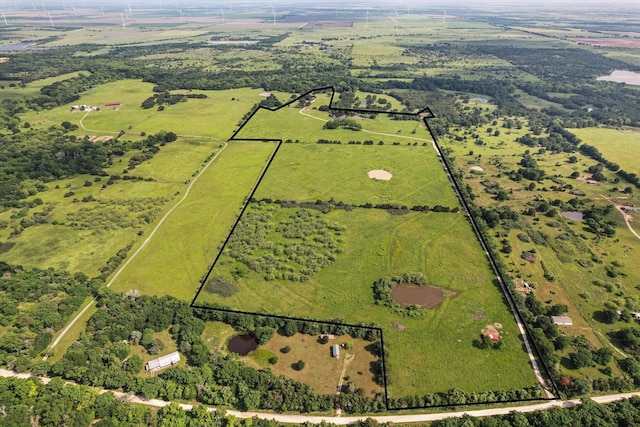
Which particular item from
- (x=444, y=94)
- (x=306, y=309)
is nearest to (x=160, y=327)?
(x=306, y=309)

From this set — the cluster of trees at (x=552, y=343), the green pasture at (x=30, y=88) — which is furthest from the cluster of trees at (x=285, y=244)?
the green pasture at (x=30, y=88)

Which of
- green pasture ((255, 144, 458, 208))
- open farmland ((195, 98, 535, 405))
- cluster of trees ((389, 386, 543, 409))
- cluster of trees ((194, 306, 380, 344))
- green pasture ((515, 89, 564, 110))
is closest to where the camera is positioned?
cluster of trees ((389, 386, 543, 409))

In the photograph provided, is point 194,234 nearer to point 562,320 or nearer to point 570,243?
point 562,320

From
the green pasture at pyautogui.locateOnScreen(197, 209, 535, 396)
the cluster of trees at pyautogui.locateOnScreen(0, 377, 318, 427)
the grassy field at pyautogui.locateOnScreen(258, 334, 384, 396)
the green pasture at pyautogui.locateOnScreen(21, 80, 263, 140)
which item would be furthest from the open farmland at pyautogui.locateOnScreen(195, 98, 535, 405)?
the green pasture at pyautogui.locateOnScreen(21, 80, 263, 140)

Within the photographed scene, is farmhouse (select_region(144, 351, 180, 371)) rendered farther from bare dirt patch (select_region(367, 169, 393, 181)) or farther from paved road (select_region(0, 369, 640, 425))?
bare dirt patch (select_region(367, 169, 393, 181))

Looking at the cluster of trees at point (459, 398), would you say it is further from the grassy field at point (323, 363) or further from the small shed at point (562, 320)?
the small shed at point (562, 320)

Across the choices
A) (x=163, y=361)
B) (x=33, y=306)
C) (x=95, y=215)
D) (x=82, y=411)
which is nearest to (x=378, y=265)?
(x=163, y=361)

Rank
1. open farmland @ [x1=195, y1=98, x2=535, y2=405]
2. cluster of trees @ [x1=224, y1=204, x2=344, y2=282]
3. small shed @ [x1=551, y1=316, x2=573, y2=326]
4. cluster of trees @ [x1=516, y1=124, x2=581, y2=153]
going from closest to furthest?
open farmland @ [x1=195, y1=98, x2=535, y2=405] → small shed @ [x1=551, y1=316, x2=573, y2=326] → cluster of trees @ [x1=224, y1=204, x2=344, y2=282] → cluster of trees @ [x1=516, y1=124, x2=581, y2=153]
